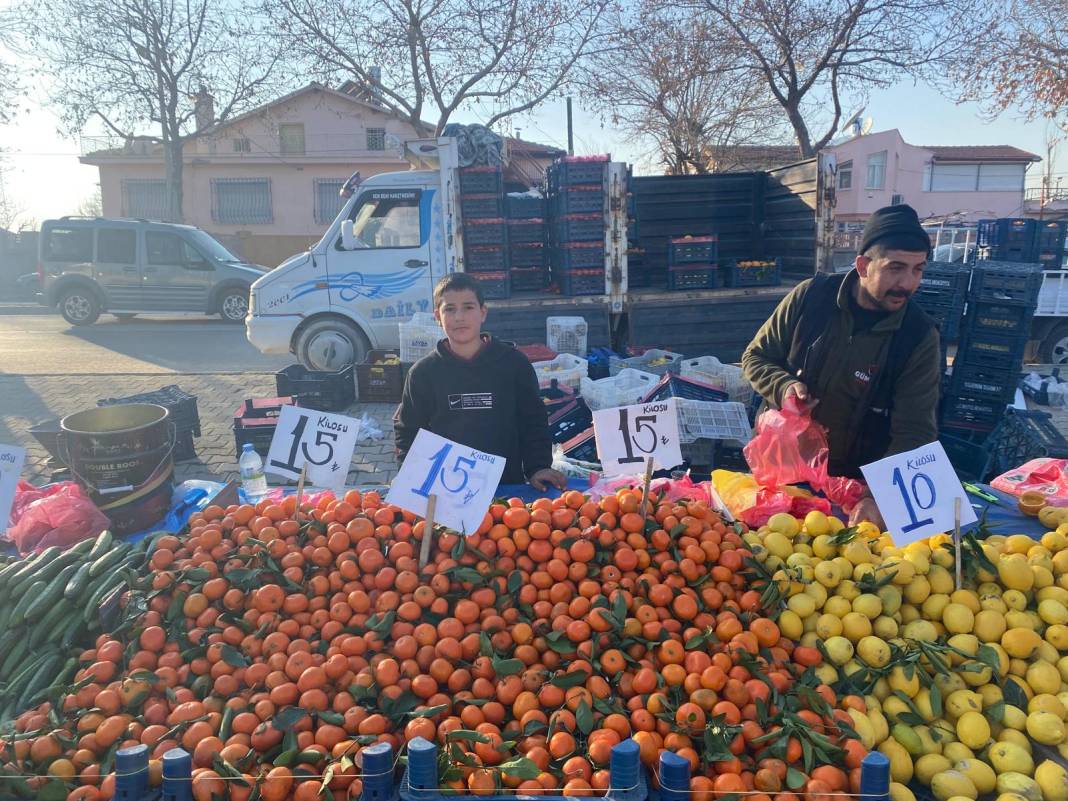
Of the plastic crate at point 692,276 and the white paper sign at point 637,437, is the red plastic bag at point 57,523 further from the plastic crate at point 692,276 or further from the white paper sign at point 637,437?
the plastic crate at point 692,276

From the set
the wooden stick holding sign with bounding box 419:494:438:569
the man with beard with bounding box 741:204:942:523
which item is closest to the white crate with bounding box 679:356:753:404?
the man with beard with bounding box 741:204:942:523

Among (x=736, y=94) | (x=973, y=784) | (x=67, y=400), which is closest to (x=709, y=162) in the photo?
(x=736, y=94)

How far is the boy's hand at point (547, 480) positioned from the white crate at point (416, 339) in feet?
17.0

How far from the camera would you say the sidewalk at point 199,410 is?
6.62 metres

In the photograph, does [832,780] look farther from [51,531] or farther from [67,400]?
[67,400]

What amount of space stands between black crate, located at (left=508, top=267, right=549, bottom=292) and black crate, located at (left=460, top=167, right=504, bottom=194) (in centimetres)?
119

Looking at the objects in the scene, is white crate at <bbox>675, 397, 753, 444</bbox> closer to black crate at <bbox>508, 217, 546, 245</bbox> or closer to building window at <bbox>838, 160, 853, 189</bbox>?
black crate at <bbox>508, 217, 546, 245</bbox>

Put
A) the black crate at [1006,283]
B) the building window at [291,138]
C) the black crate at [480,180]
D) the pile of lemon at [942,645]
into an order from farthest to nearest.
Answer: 1. the building window at [291,138]
2. the black crate at [480,180]
3. the black crate at [1006,283]
4. the pile of lemon at [942,645]

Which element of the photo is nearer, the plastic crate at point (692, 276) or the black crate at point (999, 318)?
the black crate at point (999, 318)

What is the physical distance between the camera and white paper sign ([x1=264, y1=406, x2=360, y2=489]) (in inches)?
119

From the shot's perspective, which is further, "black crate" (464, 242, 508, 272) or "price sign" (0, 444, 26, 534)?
"black crate" (464, 242, 508, 272)

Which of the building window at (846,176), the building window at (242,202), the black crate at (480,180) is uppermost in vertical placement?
the building window at (846,176)

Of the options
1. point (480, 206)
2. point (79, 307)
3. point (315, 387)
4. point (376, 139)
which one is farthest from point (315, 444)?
point (376, 139)

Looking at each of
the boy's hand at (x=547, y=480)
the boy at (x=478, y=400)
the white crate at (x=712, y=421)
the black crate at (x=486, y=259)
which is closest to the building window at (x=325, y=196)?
the black crate at (x=486, y=259)
